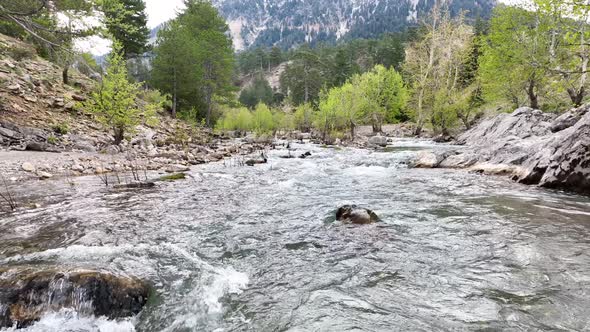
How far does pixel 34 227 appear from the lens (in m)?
6.31

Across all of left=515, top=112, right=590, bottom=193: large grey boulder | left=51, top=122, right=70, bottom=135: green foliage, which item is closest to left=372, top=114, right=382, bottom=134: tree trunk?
left=515, top=112, right=590, bottom=193: large grey boulder

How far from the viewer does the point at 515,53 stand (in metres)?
23.2

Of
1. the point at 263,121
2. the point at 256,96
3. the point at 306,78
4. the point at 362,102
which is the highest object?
the point at 306,78

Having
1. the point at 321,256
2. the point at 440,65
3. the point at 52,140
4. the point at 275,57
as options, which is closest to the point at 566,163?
the point at 321,256

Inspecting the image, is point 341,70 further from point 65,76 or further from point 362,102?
point 65,76

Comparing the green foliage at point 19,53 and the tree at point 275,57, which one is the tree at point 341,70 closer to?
the green foliage at point 19,53

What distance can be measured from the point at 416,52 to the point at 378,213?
37.9 m

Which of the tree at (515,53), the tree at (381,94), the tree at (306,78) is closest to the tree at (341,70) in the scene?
the tree at (306,78)

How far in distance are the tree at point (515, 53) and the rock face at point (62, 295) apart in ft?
87.7

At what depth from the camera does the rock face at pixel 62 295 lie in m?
3.50

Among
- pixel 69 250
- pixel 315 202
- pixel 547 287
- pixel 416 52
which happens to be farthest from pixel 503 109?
pixel 69 250

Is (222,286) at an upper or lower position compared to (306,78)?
lower

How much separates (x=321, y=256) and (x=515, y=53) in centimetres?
2617

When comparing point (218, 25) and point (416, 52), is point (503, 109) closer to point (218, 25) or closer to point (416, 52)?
point (416, 52)
